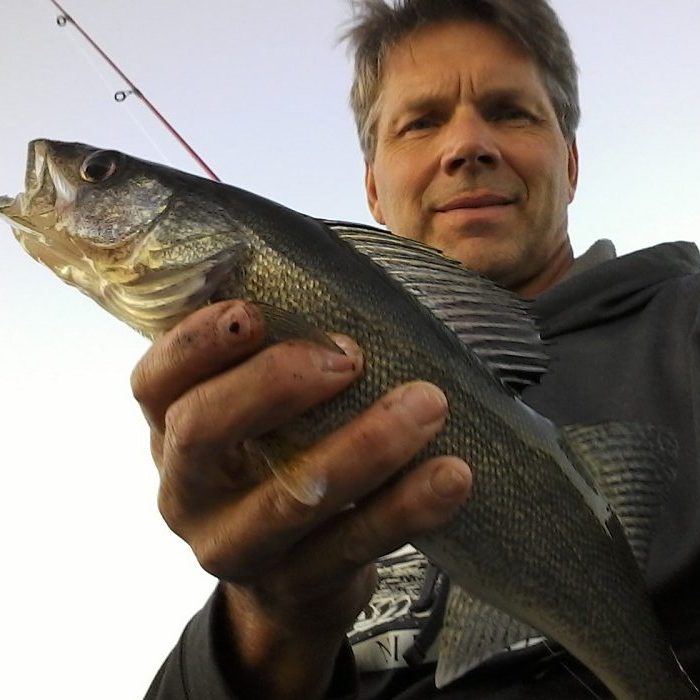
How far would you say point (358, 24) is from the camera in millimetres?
4148

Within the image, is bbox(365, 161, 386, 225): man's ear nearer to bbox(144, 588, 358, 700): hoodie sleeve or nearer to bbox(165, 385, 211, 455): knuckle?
bbox(144, 588, 358, 700): hoodie sleeve

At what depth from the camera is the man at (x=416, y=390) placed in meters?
1.44

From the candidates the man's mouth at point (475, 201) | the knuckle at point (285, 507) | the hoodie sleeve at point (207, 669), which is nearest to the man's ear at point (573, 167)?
the man's mouth at point (475, 201)

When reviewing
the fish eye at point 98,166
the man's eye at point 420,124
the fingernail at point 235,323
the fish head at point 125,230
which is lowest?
the fingernail at point 235,323

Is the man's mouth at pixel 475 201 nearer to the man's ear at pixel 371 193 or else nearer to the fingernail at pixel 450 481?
the man's ear at pixel 371 193

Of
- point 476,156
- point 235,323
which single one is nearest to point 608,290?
point 476,156

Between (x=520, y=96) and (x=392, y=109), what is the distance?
1.93ft

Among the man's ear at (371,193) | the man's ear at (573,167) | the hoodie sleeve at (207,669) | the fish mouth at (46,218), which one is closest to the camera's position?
the fish mouth at (46,218)

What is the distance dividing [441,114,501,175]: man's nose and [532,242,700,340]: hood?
0.72 metres

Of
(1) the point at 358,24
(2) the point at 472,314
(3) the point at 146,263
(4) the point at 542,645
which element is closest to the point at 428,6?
(1) the point at 358,24

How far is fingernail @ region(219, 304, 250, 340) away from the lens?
142 centimetres

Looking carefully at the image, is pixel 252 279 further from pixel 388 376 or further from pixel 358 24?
pixel 358 24

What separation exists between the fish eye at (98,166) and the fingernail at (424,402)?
34.4 inches

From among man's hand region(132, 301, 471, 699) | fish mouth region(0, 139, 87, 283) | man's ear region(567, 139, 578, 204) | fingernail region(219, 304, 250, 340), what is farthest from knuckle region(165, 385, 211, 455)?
man's ear region(567, 139, 578, 204)
